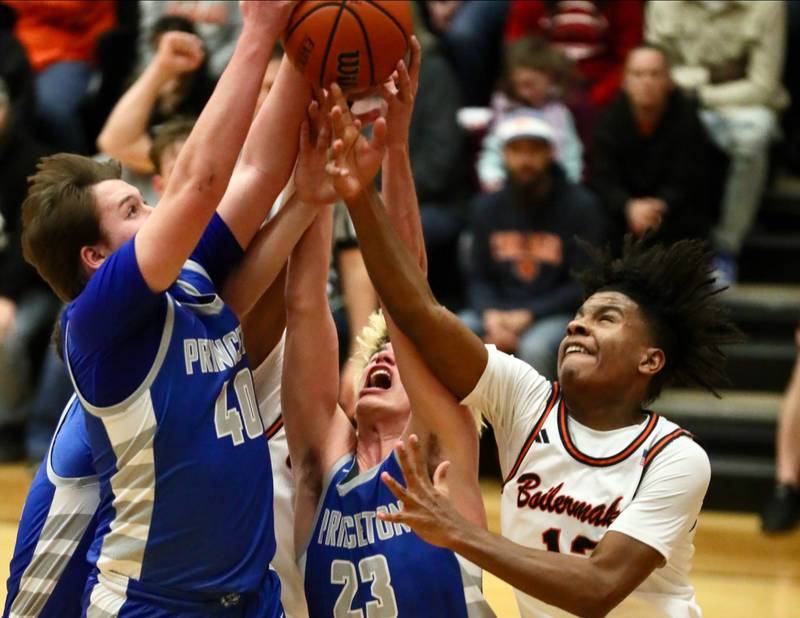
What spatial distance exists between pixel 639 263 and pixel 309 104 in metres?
0.95

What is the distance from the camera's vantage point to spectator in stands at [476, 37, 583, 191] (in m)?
6.84

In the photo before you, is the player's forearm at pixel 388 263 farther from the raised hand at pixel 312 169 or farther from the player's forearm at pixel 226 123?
the player's forearm at pixel 226 123

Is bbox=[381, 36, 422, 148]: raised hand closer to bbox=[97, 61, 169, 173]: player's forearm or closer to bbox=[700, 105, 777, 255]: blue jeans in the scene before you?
bbox=[97, 61, 169, 173]: player's forearm

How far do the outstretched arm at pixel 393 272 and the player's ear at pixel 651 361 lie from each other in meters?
0.42

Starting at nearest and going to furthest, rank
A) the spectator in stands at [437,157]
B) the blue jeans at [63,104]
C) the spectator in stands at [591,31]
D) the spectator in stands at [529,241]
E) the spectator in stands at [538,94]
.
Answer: the spectator in stands at [529,241]
the spectator in stands at [538,94]
the spectator in stands at [437,157]
the spectator in stands at [591,31]
the blue jeans at [63,104]

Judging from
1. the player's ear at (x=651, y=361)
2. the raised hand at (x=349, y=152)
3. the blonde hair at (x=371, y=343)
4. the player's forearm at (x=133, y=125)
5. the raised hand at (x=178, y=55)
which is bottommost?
the player's forearm at (x=133, y=125)

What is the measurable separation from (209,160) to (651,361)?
1.22 metres

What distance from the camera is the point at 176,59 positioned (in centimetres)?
620

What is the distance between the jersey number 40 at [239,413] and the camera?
125 inches

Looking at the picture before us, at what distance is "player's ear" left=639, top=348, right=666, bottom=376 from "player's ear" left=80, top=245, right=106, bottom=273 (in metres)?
1.32

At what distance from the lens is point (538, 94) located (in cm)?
684

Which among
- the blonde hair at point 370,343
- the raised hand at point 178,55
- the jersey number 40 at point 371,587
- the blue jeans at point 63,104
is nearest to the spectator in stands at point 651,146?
the raised hand at point 178,55

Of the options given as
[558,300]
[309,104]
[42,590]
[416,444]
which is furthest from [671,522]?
[558,300]

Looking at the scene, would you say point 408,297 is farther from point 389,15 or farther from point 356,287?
point 356,287
